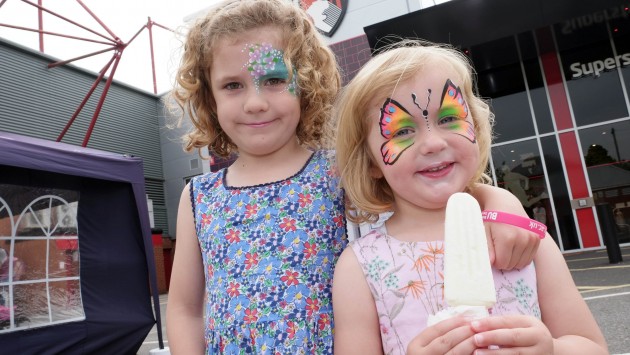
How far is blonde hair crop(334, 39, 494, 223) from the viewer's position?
1.26m

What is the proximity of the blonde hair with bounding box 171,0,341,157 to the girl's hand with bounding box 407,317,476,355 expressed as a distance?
898mm

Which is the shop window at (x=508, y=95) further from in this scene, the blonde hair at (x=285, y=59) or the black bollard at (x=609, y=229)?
the blonde hair at (x=285, y=59)

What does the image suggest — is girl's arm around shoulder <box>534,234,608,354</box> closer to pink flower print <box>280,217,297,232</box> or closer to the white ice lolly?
the white ice lolly

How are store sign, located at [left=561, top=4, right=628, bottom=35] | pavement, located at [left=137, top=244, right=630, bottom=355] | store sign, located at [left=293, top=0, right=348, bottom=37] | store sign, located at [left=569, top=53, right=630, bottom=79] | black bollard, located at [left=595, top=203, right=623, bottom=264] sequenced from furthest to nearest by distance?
store sign, located at [left=293, top=0, right=348, bottom=37]
store sign, located at [left=569, top=53, right=630, bottom=79]
store sign, located at [left=561, top=4, right=628, bottom=35]
black bollard, located at [left=595, top=203, right=623, bottom=264]
pavement, located at [left=137, top=244, right=630, bottom=355]

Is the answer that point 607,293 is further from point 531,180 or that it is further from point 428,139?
point 531,180

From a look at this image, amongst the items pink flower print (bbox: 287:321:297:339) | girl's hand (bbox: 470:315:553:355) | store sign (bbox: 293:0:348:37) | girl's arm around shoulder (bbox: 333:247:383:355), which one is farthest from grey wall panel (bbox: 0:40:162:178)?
girl's hand (bbox: 470:315:553:355)

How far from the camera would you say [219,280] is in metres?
1.43

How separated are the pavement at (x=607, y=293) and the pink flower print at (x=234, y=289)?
9.04ft

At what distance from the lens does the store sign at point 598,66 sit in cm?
930

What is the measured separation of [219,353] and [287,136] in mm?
680

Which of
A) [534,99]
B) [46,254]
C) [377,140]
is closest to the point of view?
[377,140]

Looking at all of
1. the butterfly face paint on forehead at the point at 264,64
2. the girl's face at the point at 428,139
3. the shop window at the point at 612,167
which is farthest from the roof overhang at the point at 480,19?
the girl's face at the point at 428,139

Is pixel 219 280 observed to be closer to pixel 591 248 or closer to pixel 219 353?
pixel 219 353

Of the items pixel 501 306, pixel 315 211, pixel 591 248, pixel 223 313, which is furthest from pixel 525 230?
pixel 591 248
